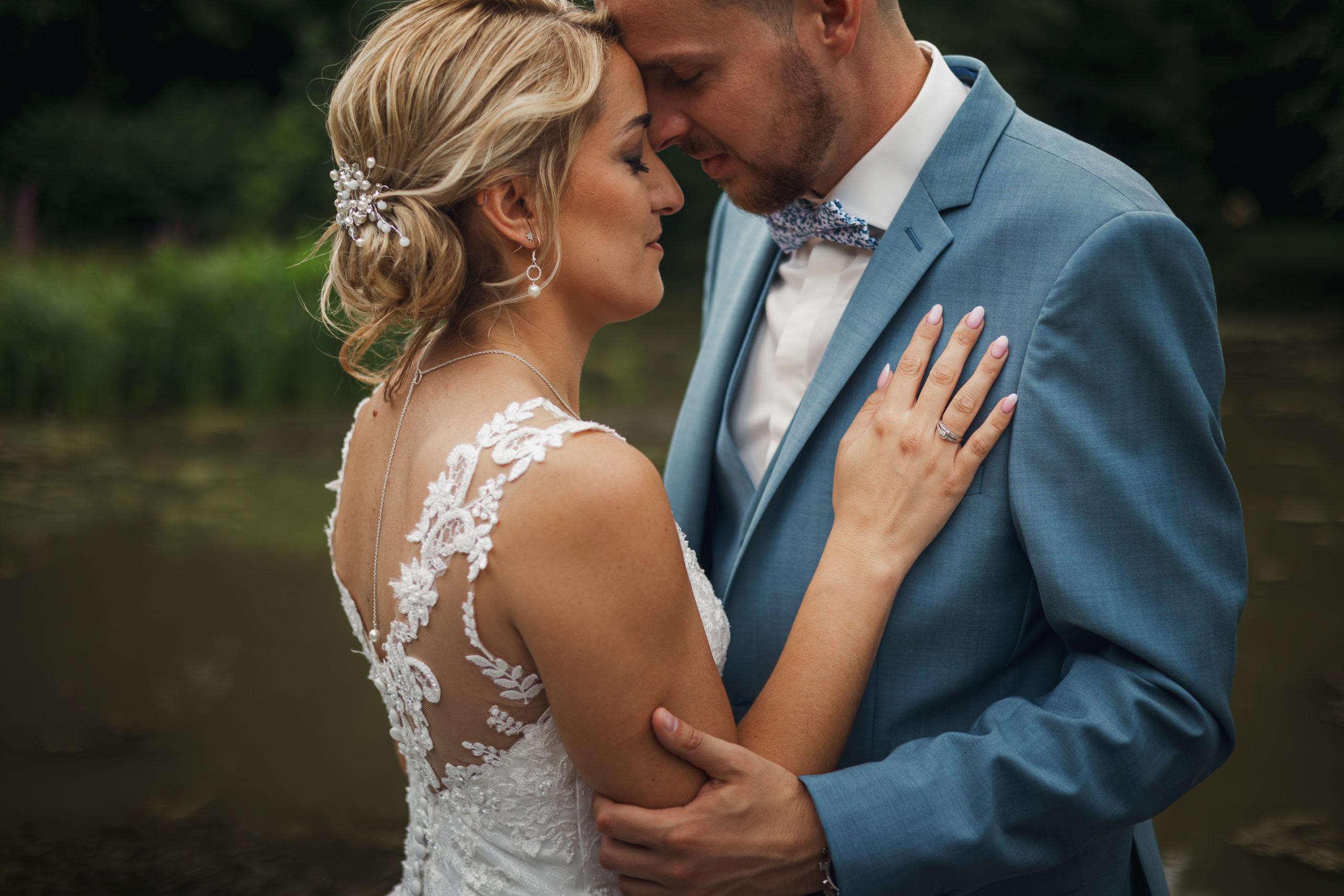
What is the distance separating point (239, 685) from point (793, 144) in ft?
11.9

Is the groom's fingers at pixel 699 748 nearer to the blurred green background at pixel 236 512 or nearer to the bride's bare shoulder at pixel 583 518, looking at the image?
the bride's bare shoulder at pixel 583 518

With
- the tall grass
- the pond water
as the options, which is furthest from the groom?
the tall grass

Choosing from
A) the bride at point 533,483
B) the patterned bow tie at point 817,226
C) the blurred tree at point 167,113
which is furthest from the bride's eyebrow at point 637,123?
the blurred tree at point 167,113

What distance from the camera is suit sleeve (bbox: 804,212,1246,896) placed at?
1.60 m

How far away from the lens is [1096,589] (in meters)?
1.60

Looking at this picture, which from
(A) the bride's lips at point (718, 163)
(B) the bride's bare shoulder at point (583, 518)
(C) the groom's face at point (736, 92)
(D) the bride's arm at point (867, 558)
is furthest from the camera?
(A) the bride's lips at point (718, 163)

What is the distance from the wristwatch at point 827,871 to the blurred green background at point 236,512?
91 cm

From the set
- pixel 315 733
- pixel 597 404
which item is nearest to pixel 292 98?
pixel 597 404

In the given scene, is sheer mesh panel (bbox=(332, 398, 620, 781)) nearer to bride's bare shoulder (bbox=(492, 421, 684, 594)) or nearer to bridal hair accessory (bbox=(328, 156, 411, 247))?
bride's bare shoulder (bbox=(492, 421, 684, 594))

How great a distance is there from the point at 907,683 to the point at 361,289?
113 cm

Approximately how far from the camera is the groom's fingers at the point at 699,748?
153 centimetres

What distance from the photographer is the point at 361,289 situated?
183 cm

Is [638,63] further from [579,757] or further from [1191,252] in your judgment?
[579,757]

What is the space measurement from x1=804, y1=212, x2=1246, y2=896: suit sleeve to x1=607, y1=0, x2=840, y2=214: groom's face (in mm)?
644
